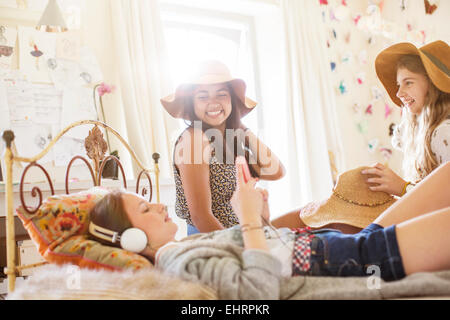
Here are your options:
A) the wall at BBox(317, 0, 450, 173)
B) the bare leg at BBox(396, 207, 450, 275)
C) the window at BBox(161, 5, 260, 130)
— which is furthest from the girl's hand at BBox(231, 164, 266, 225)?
the wall at BBox(317, 0, 450, 173)

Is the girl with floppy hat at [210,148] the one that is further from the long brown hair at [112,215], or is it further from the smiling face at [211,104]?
the long brown hair at [112,215]

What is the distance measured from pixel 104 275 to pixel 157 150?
166 cm

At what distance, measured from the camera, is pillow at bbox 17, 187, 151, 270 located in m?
0.95

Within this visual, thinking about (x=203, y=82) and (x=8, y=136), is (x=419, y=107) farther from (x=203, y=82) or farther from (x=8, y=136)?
(x=8, y=136)

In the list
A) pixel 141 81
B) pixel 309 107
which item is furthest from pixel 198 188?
pixel 309 107

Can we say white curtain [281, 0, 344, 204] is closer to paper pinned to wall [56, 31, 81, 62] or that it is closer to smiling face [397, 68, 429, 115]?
smiling face [397, 68, 429, 115]

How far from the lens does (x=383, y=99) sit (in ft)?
11.4

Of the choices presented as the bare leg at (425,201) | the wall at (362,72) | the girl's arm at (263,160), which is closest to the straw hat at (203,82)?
the girl's arm at (263,160)

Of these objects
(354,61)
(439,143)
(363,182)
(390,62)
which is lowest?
(363,182)

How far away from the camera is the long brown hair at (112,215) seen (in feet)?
3.43

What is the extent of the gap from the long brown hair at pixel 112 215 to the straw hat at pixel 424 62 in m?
1.35

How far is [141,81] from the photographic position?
2477 millimetres
